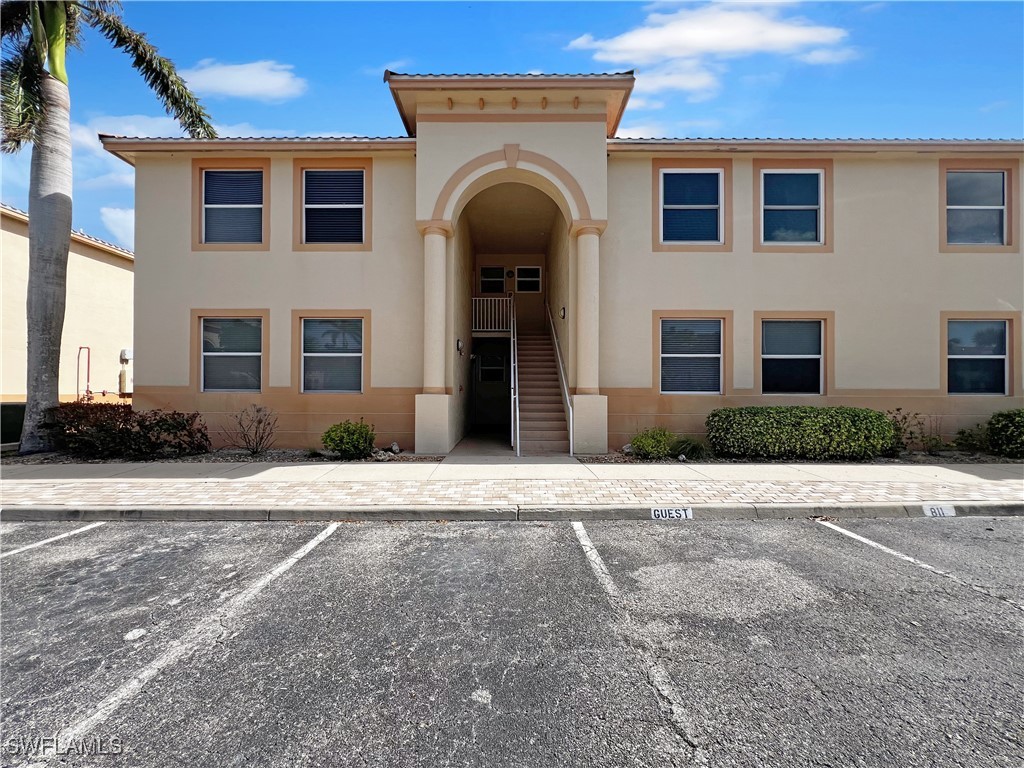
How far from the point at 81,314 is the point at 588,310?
16654mm

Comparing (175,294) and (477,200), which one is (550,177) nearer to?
(477,200)

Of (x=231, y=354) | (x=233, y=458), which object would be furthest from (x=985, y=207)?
(x=231, y=354)

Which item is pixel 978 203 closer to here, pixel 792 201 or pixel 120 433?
pixel 792 201

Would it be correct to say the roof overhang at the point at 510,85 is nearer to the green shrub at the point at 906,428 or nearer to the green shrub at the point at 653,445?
the green shrub at the point at 653,445

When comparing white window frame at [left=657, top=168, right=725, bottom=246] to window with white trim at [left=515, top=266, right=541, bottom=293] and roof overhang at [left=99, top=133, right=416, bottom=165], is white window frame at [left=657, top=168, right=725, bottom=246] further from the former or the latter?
window with white trim at [left=515, top=266, right=541, bottom=293]

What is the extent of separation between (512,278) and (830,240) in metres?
9.33

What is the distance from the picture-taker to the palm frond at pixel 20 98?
950 cm

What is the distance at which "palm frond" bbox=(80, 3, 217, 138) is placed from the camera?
11.2m

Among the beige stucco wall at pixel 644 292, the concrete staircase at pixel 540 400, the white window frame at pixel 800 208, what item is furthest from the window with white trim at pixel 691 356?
the concrete staircase at pixel 540 400

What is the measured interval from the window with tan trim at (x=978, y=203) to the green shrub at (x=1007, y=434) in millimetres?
3849

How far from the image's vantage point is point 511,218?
46.4 ft

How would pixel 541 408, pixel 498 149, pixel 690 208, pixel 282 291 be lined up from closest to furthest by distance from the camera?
pixel 498 149 → pixel 282 291 → pixel 690 208 → pixel 541 408

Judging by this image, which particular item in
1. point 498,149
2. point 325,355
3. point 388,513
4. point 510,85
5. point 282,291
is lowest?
point 388,513

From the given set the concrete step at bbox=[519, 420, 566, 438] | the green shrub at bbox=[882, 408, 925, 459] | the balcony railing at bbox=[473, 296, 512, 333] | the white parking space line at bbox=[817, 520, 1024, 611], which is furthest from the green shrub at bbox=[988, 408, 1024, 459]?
the balcony railing at bbox=[473, 296, 512, 333]
